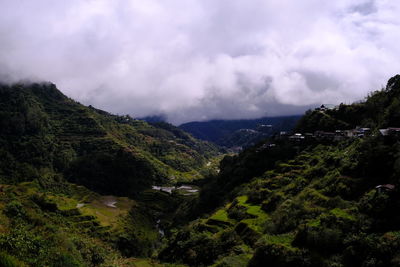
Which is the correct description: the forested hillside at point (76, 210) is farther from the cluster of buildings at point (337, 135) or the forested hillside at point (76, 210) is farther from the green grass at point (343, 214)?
the cluster of buildings at point (337, 135)

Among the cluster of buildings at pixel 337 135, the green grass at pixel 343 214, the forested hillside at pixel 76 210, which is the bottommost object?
the forested hillside at pixel 76 210

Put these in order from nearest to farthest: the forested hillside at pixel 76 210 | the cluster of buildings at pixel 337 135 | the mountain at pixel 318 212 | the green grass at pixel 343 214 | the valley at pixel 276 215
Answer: the valley at pixel 276 215 < the mountain at pixel 318 212 < the green grass at pixel 343 214 < the forested hillside at pixel 76 210 < the cluster of buildings at pixel 337 135

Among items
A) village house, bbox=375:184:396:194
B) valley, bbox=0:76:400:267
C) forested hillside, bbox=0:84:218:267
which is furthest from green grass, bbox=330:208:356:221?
forested hillside, bbox=0:84:218:267

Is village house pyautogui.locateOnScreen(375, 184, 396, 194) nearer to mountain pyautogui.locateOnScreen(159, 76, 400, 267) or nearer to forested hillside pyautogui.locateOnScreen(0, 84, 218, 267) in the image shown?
mountain pyautogui.locateOnScreen(159, 76, 400, 267)

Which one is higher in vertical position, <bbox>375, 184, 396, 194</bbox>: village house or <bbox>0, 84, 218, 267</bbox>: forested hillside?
<bbox>375, 184, 396, 194</bbox>: village house

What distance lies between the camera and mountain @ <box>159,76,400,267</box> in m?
33.2

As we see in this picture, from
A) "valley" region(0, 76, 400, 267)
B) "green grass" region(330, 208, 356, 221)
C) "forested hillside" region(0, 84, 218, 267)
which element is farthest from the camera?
"forested hillside" region(0, 84, 218, 267)

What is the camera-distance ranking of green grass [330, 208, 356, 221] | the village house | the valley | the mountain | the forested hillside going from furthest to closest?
the forested hillside → the village house → green grass [330, 208, 356, 221] → the mountain → the valley

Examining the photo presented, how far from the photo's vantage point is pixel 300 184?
6372cm

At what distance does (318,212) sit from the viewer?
A: 141ft

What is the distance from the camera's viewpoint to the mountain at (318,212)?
33.2 metres

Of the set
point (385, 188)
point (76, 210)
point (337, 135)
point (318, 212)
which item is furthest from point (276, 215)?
point (76, 210)

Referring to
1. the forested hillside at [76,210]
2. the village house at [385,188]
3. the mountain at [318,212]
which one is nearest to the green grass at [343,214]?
the mountain at [318,212]

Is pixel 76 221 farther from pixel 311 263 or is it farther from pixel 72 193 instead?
pixel 311 263
